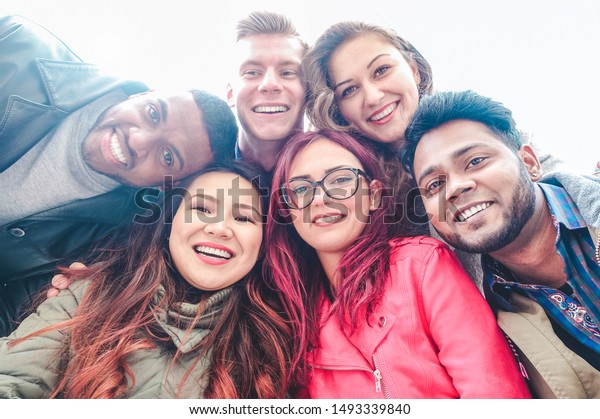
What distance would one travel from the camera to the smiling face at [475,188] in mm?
1124

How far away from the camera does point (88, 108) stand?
1490mm

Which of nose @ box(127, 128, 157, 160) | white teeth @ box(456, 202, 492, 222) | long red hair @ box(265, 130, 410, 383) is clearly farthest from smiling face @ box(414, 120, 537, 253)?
nose @ box(127, 128, 157, 160)

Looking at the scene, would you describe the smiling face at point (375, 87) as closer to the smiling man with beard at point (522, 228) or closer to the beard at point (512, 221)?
the smiling man with beard at point (522, 228)

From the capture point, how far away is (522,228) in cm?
115

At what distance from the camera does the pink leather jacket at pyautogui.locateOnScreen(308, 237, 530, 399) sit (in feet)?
3.28

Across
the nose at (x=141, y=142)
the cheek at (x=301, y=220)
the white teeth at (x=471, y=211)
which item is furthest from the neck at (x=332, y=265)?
the nose at (x=141, y=142)

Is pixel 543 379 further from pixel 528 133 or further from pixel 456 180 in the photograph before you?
pixel 528 133

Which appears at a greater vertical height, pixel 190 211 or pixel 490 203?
pixel 490 203

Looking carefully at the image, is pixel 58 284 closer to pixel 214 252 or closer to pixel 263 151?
pixel 214 252

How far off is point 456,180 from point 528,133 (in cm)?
52

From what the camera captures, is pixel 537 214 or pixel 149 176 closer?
pixel 537 214

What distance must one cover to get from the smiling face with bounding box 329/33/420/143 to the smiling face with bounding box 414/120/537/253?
320 millimetres

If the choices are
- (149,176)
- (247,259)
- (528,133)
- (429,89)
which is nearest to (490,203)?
(528,133)

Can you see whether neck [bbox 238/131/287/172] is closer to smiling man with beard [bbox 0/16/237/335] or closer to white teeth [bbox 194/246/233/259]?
smiling man with beard [bbox 0/16/237/335]
